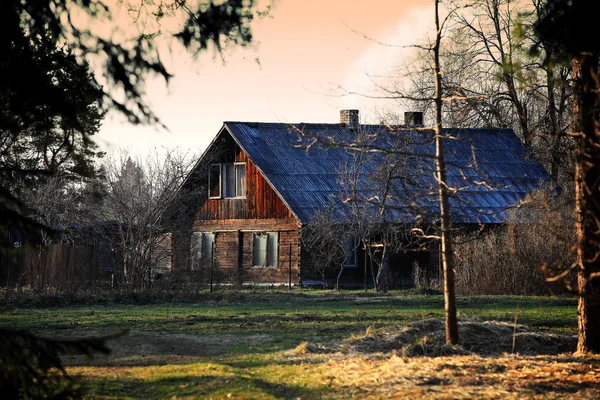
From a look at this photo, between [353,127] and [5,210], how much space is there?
3373 centimetres

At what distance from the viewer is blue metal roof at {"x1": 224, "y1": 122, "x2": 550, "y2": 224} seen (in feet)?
118

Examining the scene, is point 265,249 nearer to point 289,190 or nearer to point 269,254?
point 269,254

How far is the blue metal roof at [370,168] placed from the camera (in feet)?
118

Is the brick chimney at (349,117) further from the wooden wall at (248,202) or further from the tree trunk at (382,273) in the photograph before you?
the tree trunk at (382,273)

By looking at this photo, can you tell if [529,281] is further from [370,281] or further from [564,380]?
[564,380]

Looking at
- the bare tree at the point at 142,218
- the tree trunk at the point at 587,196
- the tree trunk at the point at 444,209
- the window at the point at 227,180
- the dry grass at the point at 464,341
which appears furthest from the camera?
the window at the point at 227,180

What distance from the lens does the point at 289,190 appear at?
37.7 metres

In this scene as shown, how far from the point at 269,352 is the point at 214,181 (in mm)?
27317

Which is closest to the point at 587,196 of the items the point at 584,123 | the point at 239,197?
the point at 584,123

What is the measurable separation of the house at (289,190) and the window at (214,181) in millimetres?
45

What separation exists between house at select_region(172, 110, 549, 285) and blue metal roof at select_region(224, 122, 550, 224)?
0.05 m

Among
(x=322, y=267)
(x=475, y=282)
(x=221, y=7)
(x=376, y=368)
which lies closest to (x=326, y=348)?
(x=376, y=368)

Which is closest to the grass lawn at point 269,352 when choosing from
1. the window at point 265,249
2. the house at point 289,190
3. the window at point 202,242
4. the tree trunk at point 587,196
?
the tree trunk at point 587,196

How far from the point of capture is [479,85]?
5169cm
